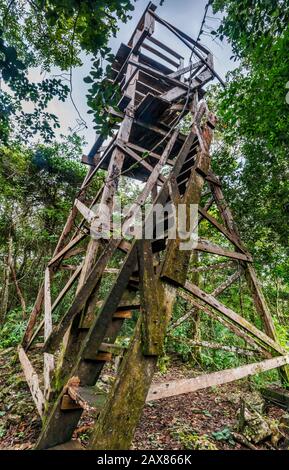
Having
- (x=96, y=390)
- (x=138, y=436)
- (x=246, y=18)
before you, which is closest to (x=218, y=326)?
(x=138, y=436)

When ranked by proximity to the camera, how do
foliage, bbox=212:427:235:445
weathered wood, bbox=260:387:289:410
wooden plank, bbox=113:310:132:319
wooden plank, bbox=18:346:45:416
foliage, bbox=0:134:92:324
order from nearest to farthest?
1. wooden plank, bbox=113:310:132:319
2. wooden plank, bbox=18:346:45:416
3. foliage, bbox=212:427:235:445
4. weathered wood, bbox=260:387:289:410
5. foliage, bbox=0:134:92:324

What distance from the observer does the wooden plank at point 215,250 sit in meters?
3.79

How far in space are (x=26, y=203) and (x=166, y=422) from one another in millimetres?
7233

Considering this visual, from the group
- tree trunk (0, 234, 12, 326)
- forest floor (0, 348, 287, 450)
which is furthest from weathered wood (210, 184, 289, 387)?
tree trunk (0, 234, 12, 326)

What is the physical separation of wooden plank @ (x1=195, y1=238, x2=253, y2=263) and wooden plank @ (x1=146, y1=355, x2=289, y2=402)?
162cm

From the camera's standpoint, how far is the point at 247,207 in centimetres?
567

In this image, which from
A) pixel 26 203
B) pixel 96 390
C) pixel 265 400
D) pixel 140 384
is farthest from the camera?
pixel 26 203

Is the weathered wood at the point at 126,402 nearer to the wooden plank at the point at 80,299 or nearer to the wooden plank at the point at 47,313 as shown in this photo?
the wooden plank at the point at 80,299

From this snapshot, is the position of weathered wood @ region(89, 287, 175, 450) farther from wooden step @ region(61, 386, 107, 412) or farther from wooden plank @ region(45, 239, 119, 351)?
wooden plank @ region(45, 239, 119, 351)

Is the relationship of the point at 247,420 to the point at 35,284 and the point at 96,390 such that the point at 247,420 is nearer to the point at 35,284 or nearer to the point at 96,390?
the point at 96,390

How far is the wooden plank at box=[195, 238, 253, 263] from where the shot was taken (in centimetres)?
A: 379

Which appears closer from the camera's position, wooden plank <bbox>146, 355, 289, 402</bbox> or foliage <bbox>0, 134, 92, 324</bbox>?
wooden plank <bbox>146, 355, 289, 402</bbox>

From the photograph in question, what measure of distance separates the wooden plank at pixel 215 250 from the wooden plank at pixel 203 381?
162 cm

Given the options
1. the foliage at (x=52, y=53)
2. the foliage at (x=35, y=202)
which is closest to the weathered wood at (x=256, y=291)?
the foliage at (x=52, y=53)
